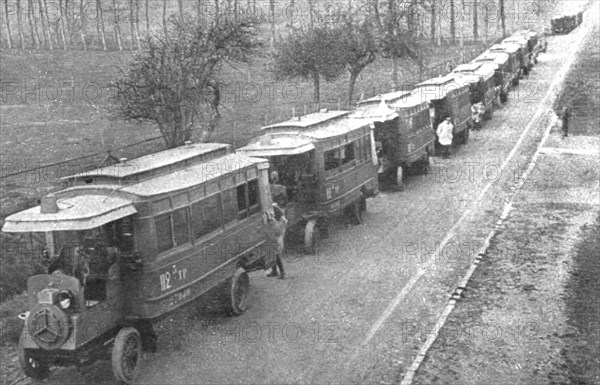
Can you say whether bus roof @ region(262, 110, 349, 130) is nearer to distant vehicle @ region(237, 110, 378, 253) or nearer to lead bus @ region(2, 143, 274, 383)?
distant vehicle @ region(237, 110, 378, 253)

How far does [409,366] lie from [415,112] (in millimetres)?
14843

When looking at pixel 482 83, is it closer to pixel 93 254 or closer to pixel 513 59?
pixel 513 59

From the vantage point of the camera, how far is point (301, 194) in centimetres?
1734

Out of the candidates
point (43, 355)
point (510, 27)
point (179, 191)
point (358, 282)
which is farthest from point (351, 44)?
point (510, 27)

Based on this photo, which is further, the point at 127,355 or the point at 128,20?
the point at 128,20

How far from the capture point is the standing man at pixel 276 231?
47.0 feet

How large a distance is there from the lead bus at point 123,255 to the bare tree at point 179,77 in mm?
11910

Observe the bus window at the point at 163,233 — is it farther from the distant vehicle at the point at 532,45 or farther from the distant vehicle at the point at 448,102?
the distant vehicle at the point at 532,45

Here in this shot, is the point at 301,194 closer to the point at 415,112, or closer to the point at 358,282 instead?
the point at 358,282

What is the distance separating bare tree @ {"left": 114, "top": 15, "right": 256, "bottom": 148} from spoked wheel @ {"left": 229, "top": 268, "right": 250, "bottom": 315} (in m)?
12.1

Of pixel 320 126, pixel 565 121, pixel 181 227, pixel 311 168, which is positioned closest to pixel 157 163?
pixel 181 227

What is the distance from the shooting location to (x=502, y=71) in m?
39.3

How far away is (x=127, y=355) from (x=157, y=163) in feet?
11.0

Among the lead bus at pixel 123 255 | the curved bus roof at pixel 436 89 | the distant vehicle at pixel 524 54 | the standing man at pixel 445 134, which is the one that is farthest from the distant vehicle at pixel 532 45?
the lead bus at pixel 123 255
